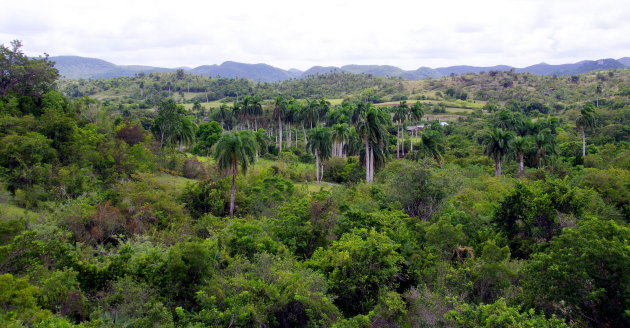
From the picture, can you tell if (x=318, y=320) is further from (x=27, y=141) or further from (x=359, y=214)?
(x=27, y=141)

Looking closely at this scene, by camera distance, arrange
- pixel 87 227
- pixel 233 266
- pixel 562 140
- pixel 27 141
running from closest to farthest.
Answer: pixel 233 266
pixel 87 227
pixel 27 141
pixel 562 140

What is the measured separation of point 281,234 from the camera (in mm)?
23797

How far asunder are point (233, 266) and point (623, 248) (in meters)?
15.1

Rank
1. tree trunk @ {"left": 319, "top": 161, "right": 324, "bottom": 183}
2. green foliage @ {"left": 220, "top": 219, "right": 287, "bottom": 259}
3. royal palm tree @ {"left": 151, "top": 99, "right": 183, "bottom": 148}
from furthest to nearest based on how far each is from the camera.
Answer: tree trunk @ {"left": 319, "top": 161, "right": 324, "bottom": 183}
royal palm tree @ {"left": 151, "top": 99, "right": 183, "bottom": 148}
green foliage @ {"left": 220, "top": 219, "right": 287, "bottom": 259}

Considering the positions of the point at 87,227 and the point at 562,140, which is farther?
the point at 562,140

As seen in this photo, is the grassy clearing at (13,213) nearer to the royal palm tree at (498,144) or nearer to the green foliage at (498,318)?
the green foliage at (498,318)

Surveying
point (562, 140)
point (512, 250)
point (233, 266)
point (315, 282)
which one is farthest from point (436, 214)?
point (562, 140)

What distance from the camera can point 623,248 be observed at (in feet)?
42.7

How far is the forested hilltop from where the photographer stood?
46.1 feet

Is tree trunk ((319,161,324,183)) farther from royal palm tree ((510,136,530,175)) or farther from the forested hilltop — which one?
royal palm tree ((510,136,530,175))

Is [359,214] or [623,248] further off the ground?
[623,248]

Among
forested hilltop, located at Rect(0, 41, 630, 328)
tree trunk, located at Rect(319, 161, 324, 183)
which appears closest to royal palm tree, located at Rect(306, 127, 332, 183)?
forested hilltop, located at Rect(0, 41, 630, 328)

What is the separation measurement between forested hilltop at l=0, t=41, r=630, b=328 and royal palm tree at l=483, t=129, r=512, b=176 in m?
0.16

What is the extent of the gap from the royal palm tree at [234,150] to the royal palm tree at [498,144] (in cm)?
3031
